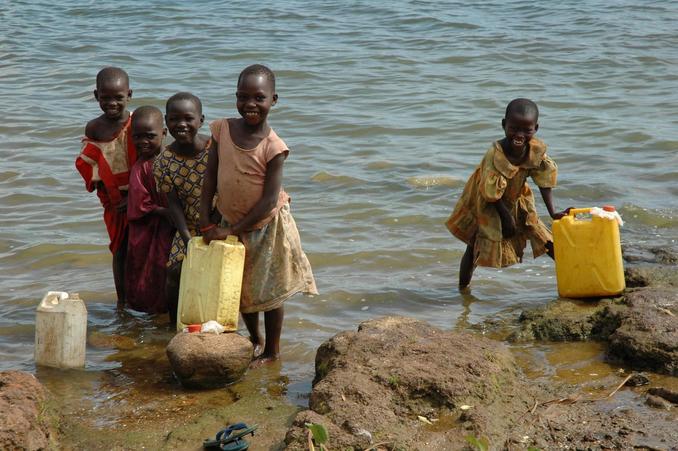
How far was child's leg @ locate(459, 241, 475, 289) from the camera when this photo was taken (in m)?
5.56

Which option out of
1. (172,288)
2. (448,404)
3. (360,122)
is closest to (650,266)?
(448,404)

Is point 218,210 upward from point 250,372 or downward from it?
upward

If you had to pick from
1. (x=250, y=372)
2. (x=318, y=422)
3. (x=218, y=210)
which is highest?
(x=218, y=210)

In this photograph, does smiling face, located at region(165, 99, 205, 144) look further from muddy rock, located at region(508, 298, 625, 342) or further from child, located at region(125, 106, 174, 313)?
muddy rock, located at region(508, 298, 625, 342)

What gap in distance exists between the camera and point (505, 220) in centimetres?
532

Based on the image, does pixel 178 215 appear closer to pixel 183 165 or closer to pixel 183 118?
pixel 183 165

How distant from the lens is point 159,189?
4.61 metres

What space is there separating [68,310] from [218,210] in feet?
2.57

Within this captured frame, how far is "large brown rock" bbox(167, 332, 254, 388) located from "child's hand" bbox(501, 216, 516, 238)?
73.1 inches

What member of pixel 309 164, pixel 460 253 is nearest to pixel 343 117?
pixel 309 164

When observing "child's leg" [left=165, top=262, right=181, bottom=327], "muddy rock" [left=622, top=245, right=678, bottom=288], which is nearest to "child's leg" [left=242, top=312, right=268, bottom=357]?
"child's leg" [left=165, top=262, right=181, bottom=327]

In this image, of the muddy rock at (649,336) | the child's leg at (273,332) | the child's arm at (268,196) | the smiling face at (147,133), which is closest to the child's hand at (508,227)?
the muddy rock at (649,336)

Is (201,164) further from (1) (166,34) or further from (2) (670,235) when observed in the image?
(1) (166,34)

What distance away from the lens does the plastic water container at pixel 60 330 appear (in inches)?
164
